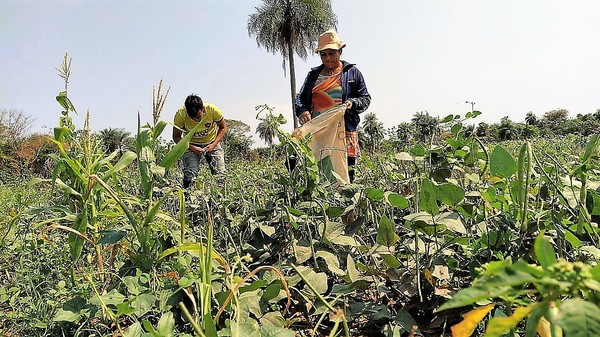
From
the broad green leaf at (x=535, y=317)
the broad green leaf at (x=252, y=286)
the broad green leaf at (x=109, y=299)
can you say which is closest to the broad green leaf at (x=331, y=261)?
the broad green leaf at (x=252, y=286)

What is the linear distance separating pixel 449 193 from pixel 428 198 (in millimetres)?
38

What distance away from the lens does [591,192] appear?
35.4 inches

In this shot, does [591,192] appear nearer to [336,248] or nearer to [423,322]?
[423,322]

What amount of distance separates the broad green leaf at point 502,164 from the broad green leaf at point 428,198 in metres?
0.11

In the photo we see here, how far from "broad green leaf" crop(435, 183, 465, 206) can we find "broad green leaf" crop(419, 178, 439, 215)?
0.01 metres

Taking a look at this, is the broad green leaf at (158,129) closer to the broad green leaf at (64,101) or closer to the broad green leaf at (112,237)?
the broad green leaf at (112,237)

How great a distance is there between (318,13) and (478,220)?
28.2 meters

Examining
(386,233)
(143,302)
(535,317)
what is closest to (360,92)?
(386,233)

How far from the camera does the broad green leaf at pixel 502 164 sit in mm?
784

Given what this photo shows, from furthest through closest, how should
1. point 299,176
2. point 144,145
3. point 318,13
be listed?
→ point 318,13 → point 299,176 → point 144,145

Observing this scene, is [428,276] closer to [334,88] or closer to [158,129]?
[158,129]

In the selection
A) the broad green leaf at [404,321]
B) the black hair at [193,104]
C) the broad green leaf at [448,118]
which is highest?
the black hair at [193,104]

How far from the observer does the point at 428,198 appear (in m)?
0.83

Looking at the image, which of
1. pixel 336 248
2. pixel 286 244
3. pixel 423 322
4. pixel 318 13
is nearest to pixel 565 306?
pixel 423 322
